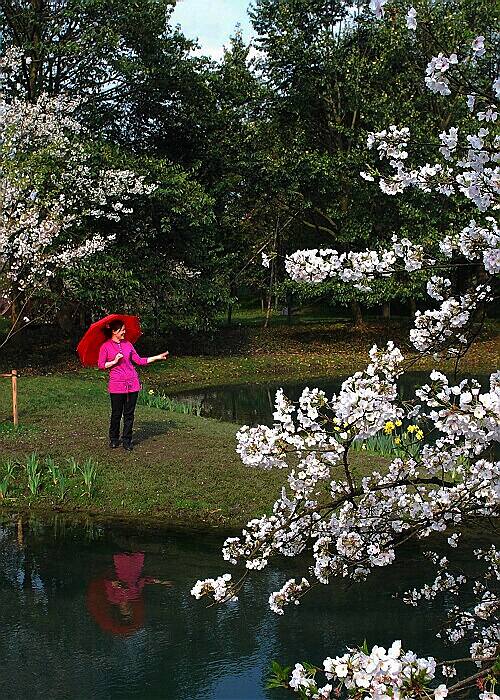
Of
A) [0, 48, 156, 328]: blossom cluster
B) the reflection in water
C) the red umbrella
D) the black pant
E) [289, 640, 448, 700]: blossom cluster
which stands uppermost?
[0, 48, 156, 328]: blossom cluster

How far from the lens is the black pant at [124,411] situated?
9.23 m

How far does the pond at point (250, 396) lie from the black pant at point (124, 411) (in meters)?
3.81

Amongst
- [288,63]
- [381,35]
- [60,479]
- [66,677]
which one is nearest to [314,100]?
[288,63]

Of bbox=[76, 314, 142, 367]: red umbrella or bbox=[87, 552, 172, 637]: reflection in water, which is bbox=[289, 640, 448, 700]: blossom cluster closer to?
bbox=[87, 552, 172, 637]: reflection in water

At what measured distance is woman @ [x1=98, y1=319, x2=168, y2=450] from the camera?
904cm

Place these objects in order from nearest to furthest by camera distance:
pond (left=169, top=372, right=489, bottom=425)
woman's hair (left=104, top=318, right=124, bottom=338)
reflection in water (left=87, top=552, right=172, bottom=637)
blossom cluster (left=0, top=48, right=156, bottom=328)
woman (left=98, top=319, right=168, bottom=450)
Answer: reflection in water (left=87, top=552, right=172, bottom=637), woman (left=98, top=319, right=168, bottom=450), woman's hair (left=104, top=318, right=124, bottom=338), pond (left=169, top=372, right=489, bottom=425), blossom cluster (left=0, top=48, right=156, bottom=328)

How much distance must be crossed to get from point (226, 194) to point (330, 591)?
63.0 feet

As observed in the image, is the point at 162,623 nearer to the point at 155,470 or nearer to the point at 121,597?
the point at 121,597

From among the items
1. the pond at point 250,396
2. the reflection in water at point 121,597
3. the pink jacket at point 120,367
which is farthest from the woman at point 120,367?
the pond at point 250,396

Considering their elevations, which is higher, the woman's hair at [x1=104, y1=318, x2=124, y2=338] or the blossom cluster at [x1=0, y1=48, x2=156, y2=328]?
the blossom cluster at [x1=0, y1=48, x2=156, y2=328]

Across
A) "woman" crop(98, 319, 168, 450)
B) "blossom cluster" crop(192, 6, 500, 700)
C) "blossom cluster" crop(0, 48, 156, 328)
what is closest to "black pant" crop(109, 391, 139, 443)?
"woman" crop(98, 319, 168, 450)

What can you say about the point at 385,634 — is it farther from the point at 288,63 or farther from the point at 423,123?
the point at 288,63

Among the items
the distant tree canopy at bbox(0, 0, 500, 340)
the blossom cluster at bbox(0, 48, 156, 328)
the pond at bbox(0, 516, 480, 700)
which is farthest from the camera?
the distant tree canopy at bbox(0, 0, 500, 340)

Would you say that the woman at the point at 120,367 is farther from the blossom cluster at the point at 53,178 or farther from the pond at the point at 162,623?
the blossom cluster at the point at 53,178
